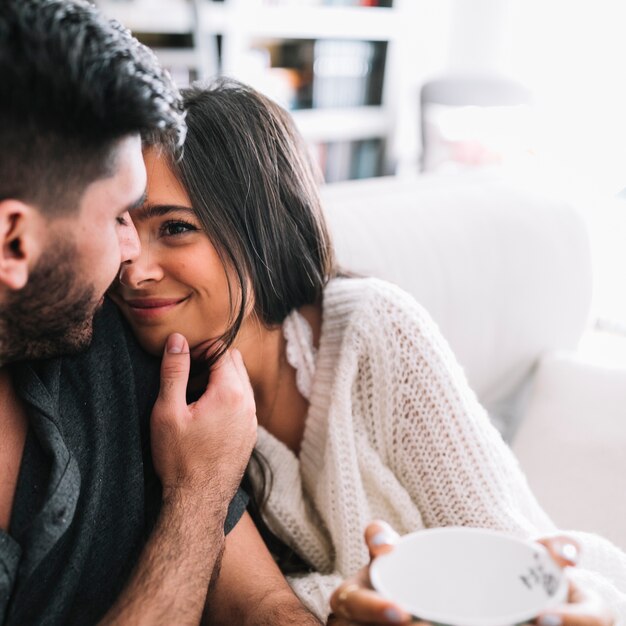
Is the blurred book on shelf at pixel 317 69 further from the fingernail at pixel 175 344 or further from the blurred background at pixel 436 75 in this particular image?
the fingernail at pixel 175 344

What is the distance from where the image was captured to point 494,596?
0.61 metres

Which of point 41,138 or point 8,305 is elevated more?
point 41,138

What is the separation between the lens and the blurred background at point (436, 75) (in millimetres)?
3076

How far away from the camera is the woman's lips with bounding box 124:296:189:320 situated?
1.16m

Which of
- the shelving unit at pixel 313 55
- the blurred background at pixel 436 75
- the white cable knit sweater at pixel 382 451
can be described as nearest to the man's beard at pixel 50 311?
the white cable knit sweater at pixel 382 451

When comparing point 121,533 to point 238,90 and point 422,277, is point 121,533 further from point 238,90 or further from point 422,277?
point 422,277

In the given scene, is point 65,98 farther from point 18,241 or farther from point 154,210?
point 154,210

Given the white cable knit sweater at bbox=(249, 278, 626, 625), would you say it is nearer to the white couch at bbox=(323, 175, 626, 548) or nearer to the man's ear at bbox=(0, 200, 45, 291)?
the white couch at bbox=(323, 175, 626, 548)

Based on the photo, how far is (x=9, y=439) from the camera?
996 millimetres

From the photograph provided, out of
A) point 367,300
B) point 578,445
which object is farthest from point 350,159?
point 367,300

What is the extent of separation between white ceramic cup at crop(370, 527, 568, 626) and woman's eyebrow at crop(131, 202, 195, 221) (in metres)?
0.67

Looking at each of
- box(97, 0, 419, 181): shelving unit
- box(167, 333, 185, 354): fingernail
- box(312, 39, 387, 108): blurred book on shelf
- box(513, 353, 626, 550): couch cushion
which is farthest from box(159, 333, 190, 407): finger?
box(312, 39, 387, 108): blurred book on shelf

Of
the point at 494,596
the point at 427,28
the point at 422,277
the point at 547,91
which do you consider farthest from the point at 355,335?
the point at 427,28

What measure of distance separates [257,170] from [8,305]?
0.45 m
